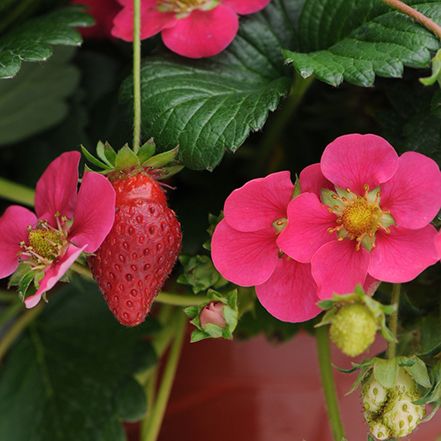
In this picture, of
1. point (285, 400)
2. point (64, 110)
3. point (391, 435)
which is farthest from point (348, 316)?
point (64, 110)

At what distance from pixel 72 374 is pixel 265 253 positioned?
0.41 meters

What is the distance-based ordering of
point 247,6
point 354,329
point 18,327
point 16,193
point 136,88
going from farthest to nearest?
point 18,327 < point 16,193 < point 247,6 < point 136,88 < point 354,329

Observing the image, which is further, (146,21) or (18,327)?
(18,327)

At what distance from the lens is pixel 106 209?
384 millimetres

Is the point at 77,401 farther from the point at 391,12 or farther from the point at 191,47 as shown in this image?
the point at 391,12

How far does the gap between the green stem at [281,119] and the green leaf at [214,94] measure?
0.13 ft

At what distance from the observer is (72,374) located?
0.70 metres

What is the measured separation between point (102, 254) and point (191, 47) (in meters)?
0.22

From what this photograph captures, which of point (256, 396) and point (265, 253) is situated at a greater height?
point (265, 253)

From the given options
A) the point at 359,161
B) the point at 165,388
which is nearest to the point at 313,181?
the point at 359,161

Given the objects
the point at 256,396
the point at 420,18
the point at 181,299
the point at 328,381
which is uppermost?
the point at 420,18

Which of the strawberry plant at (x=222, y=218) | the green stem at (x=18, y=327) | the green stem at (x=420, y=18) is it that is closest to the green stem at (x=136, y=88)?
the strawberry plant at (x=222, y=218)

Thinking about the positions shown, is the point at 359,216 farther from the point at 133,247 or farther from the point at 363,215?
the point at 133,247

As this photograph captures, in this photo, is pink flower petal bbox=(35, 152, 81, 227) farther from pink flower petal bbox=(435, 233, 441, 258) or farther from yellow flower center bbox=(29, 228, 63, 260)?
pink flower petal bbox=(435, 233, 441, 258)
